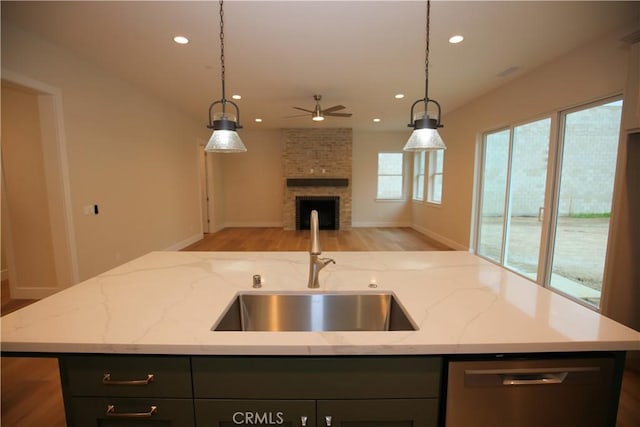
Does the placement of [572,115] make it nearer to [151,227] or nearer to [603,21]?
[603,21]

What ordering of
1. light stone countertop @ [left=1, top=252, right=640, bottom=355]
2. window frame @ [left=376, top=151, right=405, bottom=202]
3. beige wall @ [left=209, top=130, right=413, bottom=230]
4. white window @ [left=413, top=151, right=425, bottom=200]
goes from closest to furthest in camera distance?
light stone countertop @ [left=1, top=252, right=640, bottom=355] < white window @ [left=413, top=151, right=425, bottom=200] < beige wall @ [left=209, top=130, right=413, bottom=230] < window frame @ [left=376, top=151, right=405, bottom=202]

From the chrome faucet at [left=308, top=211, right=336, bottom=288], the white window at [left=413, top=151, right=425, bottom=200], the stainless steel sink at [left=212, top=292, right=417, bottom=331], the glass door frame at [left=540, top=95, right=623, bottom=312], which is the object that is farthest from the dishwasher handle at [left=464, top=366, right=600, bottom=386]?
the white window at [left=413, top=151, right=425, bottom=200]

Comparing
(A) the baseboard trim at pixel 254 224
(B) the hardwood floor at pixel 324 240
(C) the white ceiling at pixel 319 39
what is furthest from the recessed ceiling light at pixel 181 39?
(A) the baseboard trim at pixel 254 224

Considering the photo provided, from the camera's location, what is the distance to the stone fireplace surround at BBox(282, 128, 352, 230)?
24.5 feet

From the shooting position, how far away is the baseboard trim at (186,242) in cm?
515

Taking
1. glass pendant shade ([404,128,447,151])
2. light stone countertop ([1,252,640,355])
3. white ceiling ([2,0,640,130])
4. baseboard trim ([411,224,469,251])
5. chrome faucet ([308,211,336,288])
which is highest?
white ceiling ([2,0,640,130])

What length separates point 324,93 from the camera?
14.7 ft

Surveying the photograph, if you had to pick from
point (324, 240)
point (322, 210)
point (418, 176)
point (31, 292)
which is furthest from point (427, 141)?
point (418, 176)

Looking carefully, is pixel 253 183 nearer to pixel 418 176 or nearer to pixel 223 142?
pixel 418 176

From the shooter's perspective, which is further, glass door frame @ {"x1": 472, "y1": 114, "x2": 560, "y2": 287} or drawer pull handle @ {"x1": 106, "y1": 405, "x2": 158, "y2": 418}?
glass door frame @ {"x1": 472, "y1": 114, "x2": 560, "y2": 287}

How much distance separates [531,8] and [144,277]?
3328 millimetres

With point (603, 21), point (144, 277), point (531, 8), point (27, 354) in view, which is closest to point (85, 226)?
point (144, 277)

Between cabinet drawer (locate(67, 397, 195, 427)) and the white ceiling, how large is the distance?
2570mm

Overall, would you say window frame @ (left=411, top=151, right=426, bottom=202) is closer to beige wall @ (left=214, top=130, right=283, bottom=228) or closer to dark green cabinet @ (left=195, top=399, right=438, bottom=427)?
beige wall @ (left=214, top=130, right=283, bottom=228)
